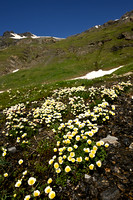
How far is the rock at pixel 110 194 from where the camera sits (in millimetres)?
2610

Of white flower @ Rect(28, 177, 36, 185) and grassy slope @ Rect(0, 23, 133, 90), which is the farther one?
grassy slope @ Rect(0, 23, 133, 90)

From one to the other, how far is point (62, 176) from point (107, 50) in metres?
59.1

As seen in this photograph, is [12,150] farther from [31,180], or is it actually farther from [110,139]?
[110,139]

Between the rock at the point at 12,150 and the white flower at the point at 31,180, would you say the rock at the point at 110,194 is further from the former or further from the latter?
the rock at the point at 12,150

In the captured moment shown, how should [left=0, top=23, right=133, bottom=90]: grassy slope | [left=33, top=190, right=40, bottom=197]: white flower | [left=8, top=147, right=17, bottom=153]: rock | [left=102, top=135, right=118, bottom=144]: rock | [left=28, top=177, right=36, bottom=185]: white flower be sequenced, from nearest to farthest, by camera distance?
[left=33, top=190, right=40, bottom=197]: white flower → [left=28, top=177, right=36, bottom=185]: white flower → [left=102, top=135, right=118, bottom=144]: rock → [left=8, top=147, right=17, bottom=153]: rock → [left=0, top=23, right=133, bottom=90]: grassy slope

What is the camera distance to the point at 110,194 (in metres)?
2.65

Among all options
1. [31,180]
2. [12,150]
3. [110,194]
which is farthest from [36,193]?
[12,150]

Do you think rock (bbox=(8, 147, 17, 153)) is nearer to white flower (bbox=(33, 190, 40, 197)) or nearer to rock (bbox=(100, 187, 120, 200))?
white flower (bbox=(33, 190, 40, 197))

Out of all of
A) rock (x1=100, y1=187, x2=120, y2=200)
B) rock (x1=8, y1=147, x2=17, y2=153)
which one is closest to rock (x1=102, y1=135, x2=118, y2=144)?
rock (x1=100, y1=187, x2=120, y2=200)

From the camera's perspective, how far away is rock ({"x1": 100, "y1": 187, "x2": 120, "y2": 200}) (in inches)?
103

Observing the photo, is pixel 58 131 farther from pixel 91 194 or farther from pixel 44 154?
pixel 91 194

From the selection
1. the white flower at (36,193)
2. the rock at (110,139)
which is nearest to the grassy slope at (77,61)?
the rock at (110,139)

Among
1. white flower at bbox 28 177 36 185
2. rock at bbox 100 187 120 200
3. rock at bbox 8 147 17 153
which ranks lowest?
rock at bbox 8 147 17 153

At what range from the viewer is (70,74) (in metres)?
36.8
